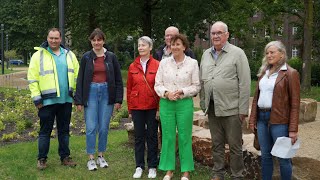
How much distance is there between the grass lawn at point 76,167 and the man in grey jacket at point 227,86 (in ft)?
3.26

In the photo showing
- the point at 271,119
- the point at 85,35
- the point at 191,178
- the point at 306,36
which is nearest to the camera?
the point at 271,119

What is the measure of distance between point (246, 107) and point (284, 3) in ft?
59.3

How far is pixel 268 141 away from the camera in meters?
5.09

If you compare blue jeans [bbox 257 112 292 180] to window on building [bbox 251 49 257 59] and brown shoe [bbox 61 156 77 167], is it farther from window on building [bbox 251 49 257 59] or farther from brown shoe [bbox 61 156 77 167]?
window on building [bbox 251 49 257 59]

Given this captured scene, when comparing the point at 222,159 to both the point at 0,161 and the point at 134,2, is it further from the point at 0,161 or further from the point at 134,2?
the point at 134,2

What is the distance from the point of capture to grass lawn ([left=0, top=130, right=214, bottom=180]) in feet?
20.8

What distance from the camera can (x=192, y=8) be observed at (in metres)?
23.7

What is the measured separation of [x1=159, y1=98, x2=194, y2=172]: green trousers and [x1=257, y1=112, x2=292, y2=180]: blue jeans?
1.04 metres

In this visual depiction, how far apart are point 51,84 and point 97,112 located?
0.78m

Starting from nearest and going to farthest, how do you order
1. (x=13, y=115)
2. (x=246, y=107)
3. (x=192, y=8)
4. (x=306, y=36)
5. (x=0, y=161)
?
(x=246, y=107)
(x=0, y=161)
(x=13, y=115)
(x=306, y=36)
(x=192, y=8)

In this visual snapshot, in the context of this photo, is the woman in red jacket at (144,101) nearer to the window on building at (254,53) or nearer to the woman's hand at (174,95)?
the woman's hand at (174,95)

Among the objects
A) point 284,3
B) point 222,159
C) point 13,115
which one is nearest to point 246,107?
point 222,159

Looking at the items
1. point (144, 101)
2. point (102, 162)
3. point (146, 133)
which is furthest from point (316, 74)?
point (144, 101)

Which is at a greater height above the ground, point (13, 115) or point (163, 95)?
point (163, 95)
